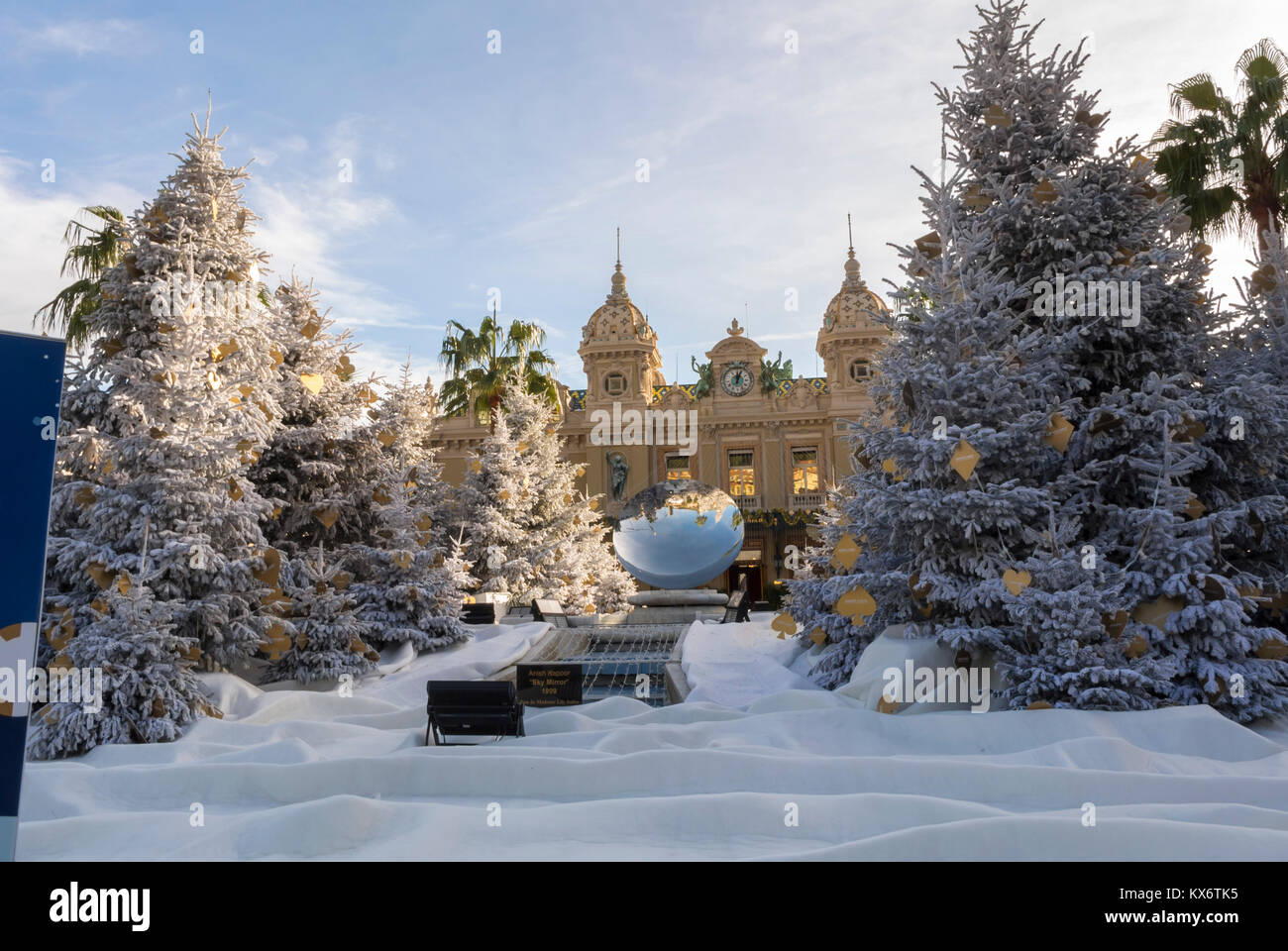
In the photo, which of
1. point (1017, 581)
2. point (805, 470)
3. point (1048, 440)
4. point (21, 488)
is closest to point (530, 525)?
point (805, 470)

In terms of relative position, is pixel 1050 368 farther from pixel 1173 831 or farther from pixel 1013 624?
pixel 1173 831

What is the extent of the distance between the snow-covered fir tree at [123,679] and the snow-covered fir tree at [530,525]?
44.1 feet

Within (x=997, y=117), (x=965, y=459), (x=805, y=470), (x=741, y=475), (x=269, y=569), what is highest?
(x=997, y=117)

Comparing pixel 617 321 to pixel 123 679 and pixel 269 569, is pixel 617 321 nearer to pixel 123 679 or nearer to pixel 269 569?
pixel 269 569

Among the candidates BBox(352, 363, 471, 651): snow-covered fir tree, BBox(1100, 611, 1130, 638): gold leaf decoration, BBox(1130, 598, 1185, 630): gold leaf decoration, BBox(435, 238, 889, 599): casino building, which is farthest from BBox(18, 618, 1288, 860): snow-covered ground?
BBox(435, 238, 889, 599): casino building

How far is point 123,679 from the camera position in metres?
7.52

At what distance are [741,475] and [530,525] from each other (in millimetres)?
14506

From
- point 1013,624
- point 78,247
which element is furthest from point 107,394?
point 1013,624

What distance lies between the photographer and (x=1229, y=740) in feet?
19.0

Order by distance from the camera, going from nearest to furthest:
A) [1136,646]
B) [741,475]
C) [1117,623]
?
[1136,646] < [1117,623] < [741,475]

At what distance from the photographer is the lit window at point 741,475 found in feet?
120

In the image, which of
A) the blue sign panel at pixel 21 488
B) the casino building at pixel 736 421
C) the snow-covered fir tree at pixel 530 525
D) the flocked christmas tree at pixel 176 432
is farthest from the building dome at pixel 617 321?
the blue sign panel at pixel 21 488

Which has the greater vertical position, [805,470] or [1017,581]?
[805,470]
